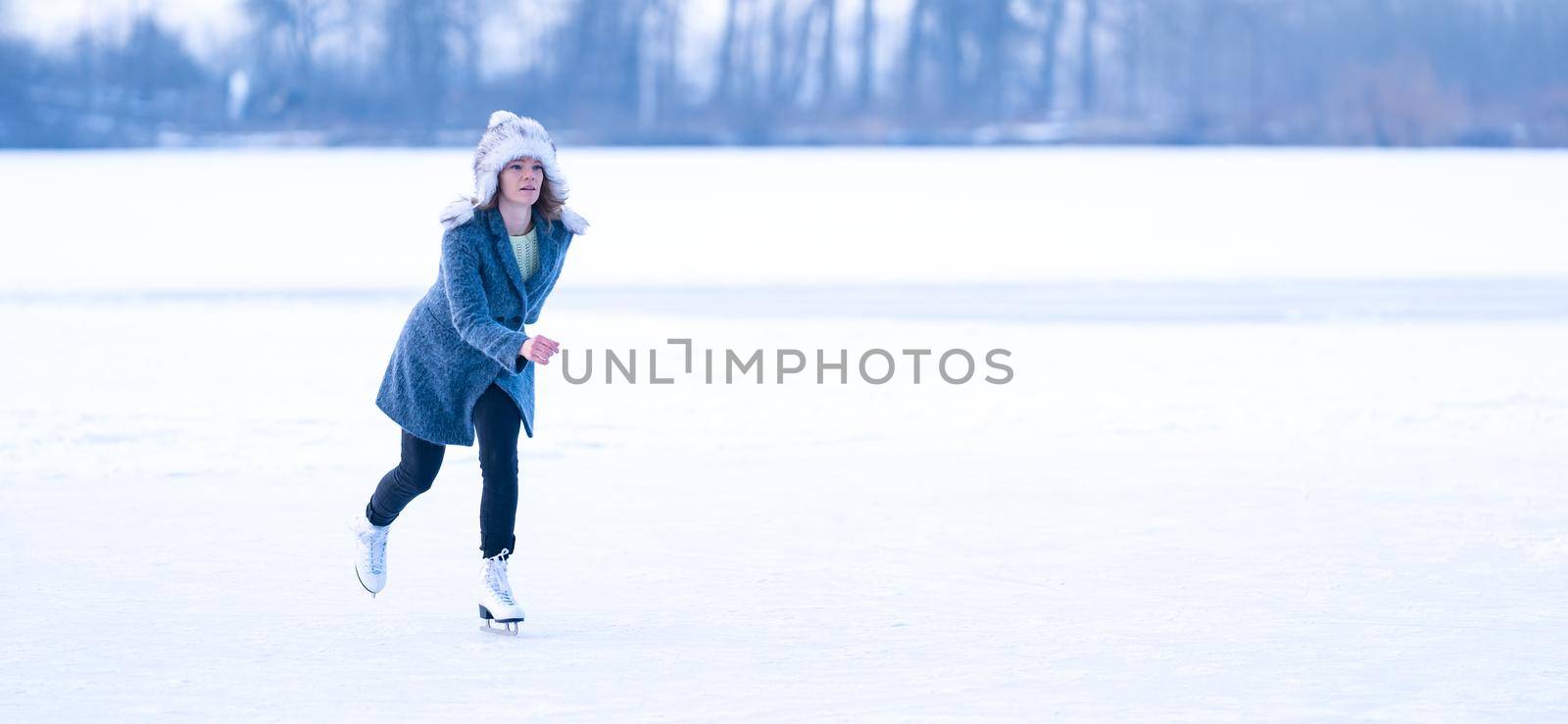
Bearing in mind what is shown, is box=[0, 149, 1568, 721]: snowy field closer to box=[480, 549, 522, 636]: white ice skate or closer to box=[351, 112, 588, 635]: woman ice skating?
box=[480, 549, 522, 636]: white ice skate

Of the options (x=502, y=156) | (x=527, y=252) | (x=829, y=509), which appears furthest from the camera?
(x=829, y=509)

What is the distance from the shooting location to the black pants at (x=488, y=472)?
3.58m

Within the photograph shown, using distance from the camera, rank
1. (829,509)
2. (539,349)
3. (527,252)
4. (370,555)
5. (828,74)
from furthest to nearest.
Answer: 1. (828,74)
2. (829,509)
3. (370,555)
4. (527,252)
5. (539,349)

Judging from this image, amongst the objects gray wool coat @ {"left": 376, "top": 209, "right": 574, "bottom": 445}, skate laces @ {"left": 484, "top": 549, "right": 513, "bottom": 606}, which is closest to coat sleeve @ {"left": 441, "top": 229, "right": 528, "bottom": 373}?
gray wool coat @ {"left": 376, "top": 209, "right": 574, "bottom": 445}

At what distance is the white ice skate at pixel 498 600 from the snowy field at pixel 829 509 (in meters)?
0.08

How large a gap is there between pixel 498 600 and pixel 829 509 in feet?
5.19

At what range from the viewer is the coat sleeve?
134 inches

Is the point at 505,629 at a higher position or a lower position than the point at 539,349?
lower

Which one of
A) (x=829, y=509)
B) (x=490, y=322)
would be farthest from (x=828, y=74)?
(x=490, y=322)

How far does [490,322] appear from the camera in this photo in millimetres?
3453

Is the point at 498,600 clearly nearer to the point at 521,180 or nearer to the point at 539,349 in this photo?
the point at 539,349

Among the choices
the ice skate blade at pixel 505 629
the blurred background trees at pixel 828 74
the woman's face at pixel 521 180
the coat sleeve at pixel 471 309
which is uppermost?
the blurred background trees at pixel 828 74

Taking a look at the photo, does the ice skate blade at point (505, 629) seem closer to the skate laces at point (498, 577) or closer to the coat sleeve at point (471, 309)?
the skate laces at point (498, 577)

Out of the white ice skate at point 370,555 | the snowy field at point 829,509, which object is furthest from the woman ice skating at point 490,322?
the snowy field at point 829,509
